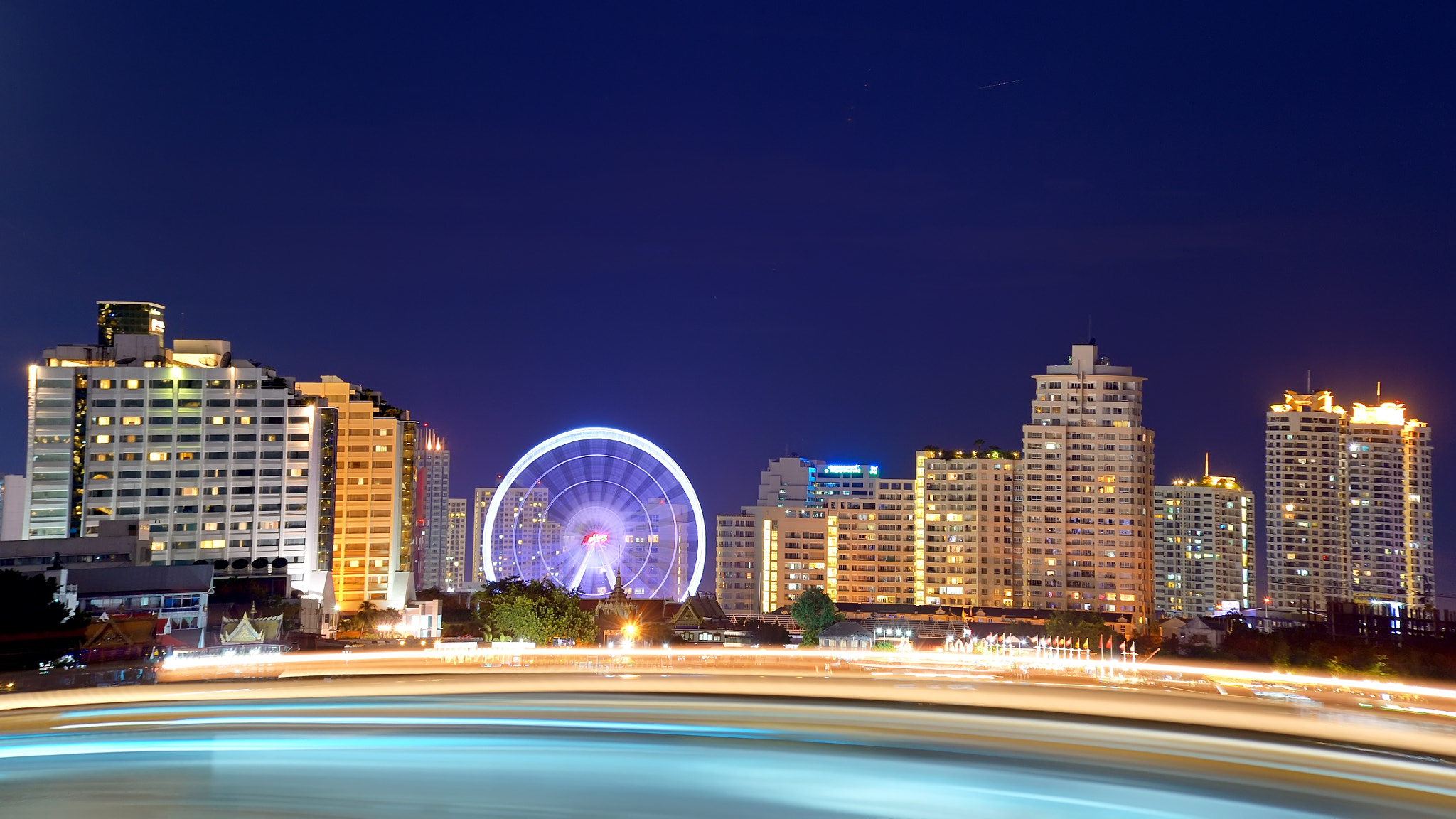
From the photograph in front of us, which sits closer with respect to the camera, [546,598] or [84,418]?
[546,598]

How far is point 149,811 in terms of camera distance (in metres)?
5.65

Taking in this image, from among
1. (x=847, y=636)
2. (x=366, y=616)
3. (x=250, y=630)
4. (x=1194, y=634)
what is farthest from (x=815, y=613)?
(x=250, y=630)

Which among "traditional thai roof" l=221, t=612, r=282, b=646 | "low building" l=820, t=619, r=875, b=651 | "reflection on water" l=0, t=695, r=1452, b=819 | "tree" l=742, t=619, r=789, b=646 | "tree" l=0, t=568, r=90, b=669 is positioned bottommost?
"tree" l=742, t=619, r=789, b=646

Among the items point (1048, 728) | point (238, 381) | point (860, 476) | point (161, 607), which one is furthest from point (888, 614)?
point (860, 476)

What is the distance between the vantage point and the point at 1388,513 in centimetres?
12062

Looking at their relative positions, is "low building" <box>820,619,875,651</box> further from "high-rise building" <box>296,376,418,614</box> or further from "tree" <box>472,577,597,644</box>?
"high-rise building" <box>296,376,418,614</box>

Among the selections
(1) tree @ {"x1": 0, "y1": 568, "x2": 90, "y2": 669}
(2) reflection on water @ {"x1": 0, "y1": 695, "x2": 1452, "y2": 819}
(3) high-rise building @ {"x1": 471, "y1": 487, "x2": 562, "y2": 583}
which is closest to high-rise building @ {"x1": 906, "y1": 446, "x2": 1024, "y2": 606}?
(3) high-rise building @ {"x1": 471, "y1": 487, "x2": 562, "y2": 583}

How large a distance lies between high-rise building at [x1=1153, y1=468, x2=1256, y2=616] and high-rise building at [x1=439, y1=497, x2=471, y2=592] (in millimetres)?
79854

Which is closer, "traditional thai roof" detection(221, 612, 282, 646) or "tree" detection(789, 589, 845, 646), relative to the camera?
"traditional thai roof" detection(221, 612, 282, 646)

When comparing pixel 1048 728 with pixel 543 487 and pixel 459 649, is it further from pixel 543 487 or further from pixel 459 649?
pixel 543 487

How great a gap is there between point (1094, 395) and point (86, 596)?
65519 mm

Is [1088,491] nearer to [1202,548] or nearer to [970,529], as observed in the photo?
[970,529]

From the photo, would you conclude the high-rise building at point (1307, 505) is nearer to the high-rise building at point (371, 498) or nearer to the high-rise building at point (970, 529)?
the high-rise building at point (970, 529)

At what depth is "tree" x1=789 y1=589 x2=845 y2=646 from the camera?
66188 mm
